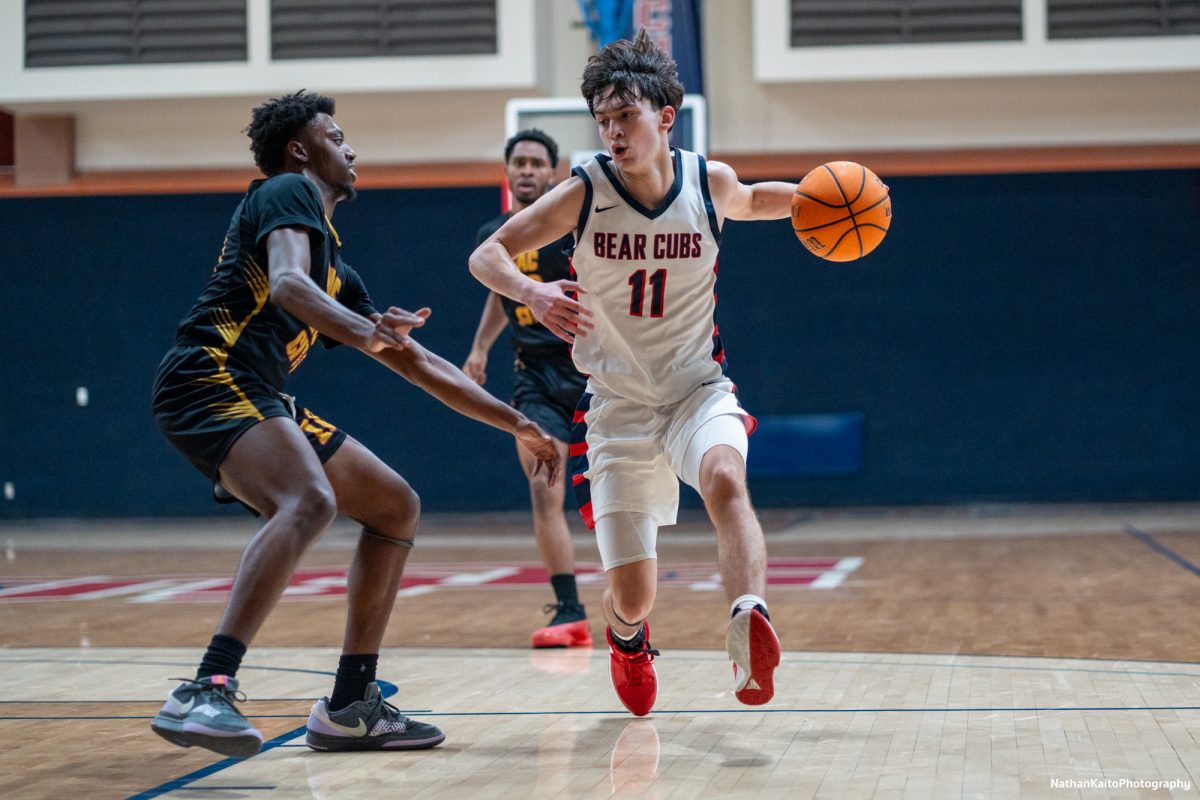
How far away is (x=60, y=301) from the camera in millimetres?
13227

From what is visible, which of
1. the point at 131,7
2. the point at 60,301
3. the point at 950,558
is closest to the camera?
the point at 950,558

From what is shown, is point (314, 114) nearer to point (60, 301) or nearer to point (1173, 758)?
point (1173, 758)

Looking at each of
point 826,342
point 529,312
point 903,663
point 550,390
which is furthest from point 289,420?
point 826,342

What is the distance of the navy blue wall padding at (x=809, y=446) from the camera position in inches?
497

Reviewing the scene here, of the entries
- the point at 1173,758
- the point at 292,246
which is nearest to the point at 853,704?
the point at 1173,758

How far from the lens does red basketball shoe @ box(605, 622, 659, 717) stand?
3.51m

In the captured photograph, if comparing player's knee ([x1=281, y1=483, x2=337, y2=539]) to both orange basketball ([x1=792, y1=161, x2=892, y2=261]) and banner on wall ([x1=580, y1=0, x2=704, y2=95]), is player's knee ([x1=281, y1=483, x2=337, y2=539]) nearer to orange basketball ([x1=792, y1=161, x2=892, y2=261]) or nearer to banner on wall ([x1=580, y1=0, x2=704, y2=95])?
orange basketball ([x1=792, y1=161, x2=892, y2=261])

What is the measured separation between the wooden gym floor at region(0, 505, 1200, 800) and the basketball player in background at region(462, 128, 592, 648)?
31cm

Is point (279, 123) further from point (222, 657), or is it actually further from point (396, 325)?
point (222, 657)

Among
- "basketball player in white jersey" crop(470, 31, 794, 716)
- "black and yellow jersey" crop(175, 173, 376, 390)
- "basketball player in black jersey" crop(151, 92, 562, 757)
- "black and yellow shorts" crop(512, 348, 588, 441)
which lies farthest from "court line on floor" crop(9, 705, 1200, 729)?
"black and yellow shorts" crop(512, 348, 588, 441)

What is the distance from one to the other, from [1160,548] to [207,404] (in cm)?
705

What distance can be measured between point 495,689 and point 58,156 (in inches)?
404

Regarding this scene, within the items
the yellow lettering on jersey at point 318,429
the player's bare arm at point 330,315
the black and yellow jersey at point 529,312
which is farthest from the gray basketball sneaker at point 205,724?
the black and yellow jersey at point 529,312

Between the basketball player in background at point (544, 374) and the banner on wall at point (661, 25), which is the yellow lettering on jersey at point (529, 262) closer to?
the basketball player in background at point (544, 374)
